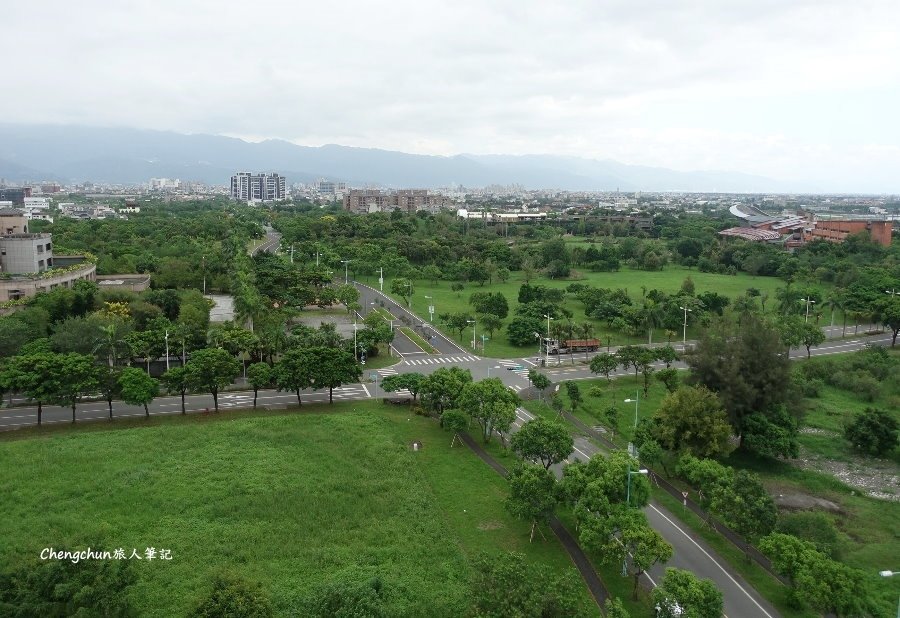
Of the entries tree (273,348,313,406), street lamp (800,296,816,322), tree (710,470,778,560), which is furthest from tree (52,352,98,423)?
street lamp (800,296,816,322)

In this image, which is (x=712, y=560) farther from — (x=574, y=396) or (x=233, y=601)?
(x=233, y=601)

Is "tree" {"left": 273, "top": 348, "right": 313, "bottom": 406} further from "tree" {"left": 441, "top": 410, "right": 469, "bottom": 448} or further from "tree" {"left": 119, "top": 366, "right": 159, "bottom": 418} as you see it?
"tree" {"left": 441, "top": 410, "right": 469, "bottom": 448}

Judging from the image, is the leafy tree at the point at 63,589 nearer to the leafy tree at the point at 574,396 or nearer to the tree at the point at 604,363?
the leafy tree at the point at 574,396

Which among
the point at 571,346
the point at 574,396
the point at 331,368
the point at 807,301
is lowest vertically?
the point at 571,346

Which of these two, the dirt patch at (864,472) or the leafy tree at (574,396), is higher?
the leafy tree at (574,396)

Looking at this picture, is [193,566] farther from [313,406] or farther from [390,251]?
[390,251]

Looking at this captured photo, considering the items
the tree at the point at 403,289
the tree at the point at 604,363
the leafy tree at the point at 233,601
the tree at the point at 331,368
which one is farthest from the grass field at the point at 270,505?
the tree at the point at 403,289

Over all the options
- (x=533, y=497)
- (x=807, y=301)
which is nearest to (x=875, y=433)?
(x=533, y=497)
